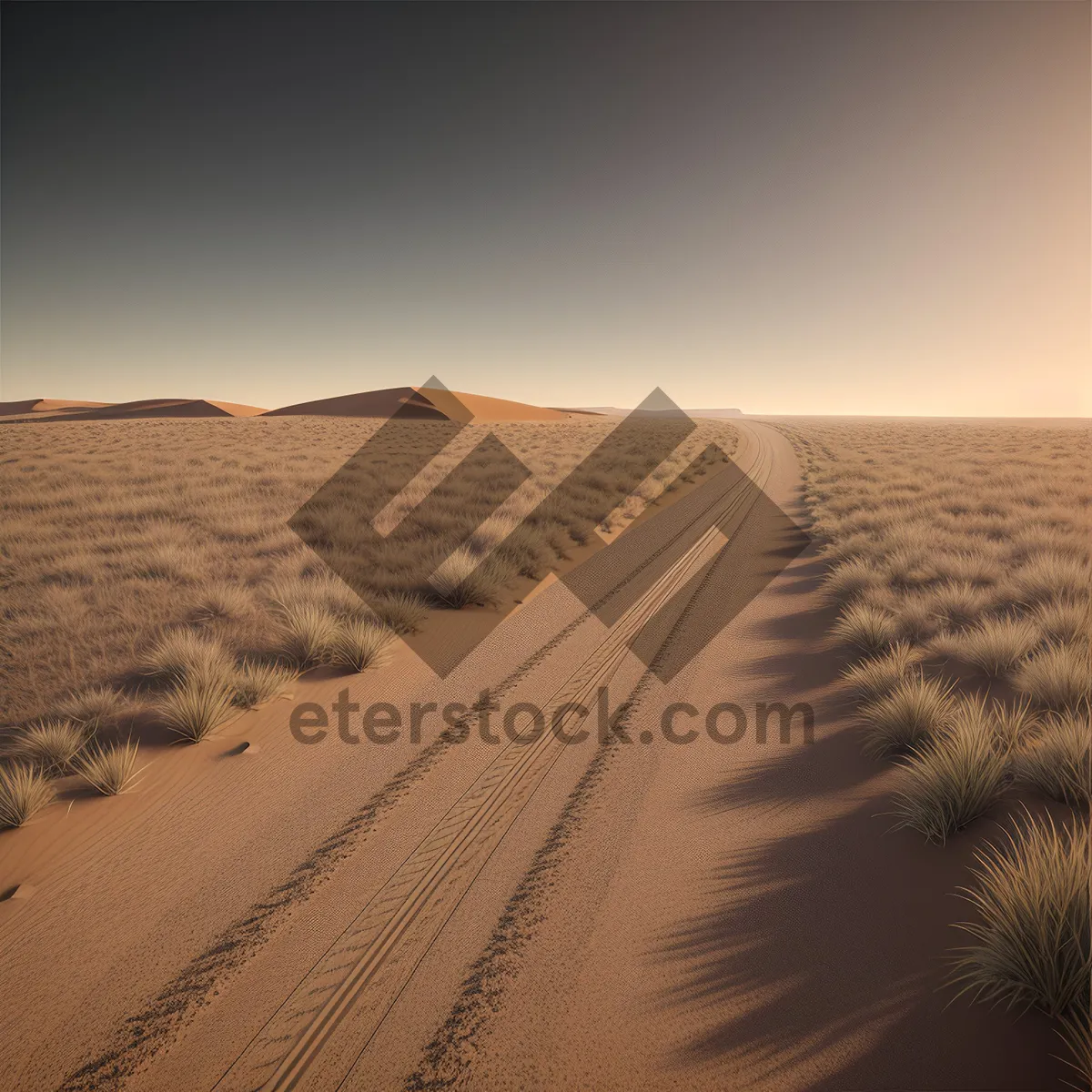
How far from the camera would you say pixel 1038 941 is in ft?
6.88

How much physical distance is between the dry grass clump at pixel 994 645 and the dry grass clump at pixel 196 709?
6.98 meters

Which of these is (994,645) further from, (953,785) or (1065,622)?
(953,785)

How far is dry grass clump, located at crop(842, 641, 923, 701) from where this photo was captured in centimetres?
460

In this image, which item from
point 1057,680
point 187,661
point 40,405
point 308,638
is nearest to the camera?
point 1057,680

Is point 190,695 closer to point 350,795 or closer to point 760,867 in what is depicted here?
point 350,795

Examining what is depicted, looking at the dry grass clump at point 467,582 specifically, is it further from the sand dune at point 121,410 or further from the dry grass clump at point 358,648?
the sand dune at point 121,410

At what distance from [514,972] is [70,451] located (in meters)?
28.7

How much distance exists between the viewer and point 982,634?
205 inches

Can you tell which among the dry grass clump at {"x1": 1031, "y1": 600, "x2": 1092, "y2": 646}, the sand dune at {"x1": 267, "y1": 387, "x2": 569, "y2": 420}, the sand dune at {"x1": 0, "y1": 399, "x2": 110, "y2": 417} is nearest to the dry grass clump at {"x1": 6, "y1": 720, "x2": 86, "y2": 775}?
the dry grass clump at {"x1": 1031, "y1": 600, "x2": 1092, "y2": 646}

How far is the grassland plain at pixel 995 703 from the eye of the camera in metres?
2.16

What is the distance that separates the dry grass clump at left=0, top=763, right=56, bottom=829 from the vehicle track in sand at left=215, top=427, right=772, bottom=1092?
2514 mm

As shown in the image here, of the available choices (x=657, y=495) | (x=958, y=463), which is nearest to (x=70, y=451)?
(x=657, y=495)

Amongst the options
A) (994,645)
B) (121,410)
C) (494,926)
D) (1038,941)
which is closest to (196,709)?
(494,926)

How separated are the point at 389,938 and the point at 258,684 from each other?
2.98 metres
